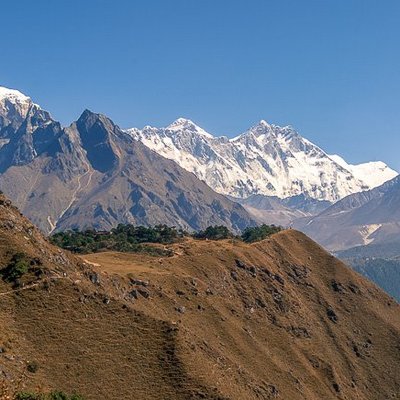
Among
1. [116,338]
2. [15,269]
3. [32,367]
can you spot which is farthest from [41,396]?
[15,269]

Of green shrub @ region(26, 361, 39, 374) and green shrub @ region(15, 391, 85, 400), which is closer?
green shrub @ region(15, 391, 85, 400)

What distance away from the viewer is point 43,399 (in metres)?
101

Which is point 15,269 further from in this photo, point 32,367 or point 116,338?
point 116,338

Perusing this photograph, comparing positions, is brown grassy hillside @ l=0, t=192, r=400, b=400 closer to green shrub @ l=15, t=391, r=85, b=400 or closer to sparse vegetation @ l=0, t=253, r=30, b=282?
sparse vegetation @ l=0, t=253, r=30, b=282

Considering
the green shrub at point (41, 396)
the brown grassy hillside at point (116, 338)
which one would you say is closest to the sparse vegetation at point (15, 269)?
the brown grassy hillside at point (116, 338)

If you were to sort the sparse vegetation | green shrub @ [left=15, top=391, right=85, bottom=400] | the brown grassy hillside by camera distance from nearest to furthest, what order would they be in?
green shrub @ [left=15, top=391, right=85, bottom=400]
the brown grassy hillside
the sparse vegetation

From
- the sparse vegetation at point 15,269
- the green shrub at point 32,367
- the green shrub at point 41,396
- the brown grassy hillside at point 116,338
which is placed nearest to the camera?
the green shrub at point 41,396

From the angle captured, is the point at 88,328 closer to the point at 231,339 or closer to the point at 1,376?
the point at 1,376

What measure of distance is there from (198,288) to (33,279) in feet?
195

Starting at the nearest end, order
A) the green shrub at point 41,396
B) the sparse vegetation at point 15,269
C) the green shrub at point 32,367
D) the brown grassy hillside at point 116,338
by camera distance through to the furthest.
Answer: the green shrub at point 41,396
the green shrub at point 32,367
the brown grassy hillside at point 116,338
the sparse vegetation at point 15,269

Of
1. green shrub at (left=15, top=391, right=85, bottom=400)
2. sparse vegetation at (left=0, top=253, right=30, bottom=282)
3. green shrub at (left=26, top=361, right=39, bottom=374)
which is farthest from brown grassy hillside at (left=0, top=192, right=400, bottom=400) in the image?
green shrub at (left=15, top=391, right=85, bottom=400)

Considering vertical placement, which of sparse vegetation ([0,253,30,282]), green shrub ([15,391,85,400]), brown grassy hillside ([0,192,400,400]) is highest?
sparse vegetation ([0,253,30,282])

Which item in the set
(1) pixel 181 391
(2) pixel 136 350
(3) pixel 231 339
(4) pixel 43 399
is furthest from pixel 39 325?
(3) pixel 231 339

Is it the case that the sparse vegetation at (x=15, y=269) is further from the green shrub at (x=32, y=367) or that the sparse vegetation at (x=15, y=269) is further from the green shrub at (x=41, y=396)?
the green shrub at (x=41, y=396)
